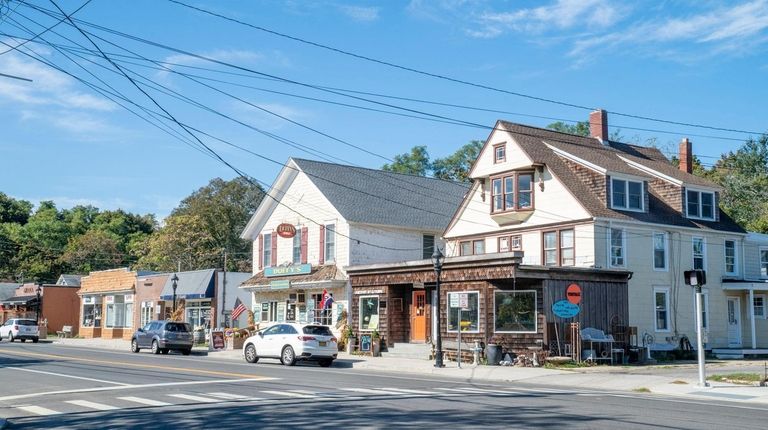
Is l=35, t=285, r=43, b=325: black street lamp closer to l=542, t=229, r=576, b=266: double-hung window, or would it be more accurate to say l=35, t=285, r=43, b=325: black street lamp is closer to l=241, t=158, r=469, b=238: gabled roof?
l=241, t=158, r=469, b=238: gabled roof

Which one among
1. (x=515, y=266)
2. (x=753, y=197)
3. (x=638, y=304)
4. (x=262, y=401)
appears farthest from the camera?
(x=753, y=197)

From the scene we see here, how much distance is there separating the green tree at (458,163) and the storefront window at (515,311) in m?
47.4

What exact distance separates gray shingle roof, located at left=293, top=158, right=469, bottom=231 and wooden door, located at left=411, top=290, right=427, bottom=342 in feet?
19.1

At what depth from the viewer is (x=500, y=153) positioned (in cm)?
3859

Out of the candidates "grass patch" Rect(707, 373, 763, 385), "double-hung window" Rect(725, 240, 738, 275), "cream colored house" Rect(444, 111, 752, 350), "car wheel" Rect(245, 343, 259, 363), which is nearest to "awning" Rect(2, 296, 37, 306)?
"cream colored house" Rect(444, 111, 752, 350)

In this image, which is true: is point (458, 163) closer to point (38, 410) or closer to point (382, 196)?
point (382, 196)

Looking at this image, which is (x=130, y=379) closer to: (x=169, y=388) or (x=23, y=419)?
(x=169, y=388)

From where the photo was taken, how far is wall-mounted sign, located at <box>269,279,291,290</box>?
42.8 meters

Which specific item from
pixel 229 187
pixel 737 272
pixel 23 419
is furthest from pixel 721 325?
pixel 229 187

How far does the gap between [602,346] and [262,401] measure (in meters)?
17.9

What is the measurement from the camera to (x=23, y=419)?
1501cm

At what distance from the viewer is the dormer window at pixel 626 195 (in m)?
36.0

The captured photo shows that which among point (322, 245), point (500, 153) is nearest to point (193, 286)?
point (322, 245)

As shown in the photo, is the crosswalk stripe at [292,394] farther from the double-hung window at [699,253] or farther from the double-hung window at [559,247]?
the double-hung window at [699,253]
